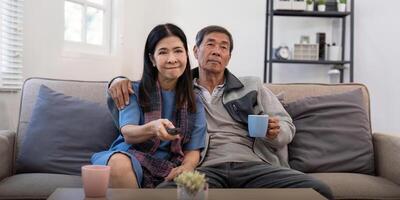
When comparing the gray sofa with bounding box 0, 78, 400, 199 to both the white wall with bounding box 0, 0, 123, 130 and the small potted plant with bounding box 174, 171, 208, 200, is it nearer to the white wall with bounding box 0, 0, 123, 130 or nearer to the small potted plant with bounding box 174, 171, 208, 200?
the white wall with bounding box 0, 0, 123, 130

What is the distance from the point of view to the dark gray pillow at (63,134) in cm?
193

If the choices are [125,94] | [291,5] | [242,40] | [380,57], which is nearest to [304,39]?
[291,5]

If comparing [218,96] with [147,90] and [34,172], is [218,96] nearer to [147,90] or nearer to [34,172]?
[147,90]

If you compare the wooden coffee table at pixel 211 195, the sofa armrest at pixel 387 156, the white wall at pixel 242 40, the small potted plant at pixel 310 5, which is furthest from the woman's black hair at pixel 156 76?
the small potted plant at pixel 310 5

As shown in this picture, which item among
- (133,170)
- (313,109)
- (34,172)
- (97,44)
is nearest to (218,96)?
(313,109)

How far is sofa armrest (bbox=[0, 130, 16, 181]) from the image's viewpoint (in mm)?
1832

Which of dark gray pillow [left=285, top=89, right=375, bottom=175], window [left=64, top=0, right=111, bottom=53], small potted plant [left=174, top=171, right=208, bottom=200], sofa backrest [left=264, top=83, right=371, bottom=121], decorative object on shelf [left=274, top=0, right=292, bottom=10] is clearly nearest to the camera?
small potted plant [left=174, top=171, right=208, bottom=200]

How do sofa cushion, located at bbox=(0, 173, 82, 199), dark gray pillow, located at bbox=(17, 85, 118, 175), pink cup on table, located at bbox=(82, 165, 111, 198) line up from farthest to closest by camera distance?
dark gray pillow, located at bbox=(17, 85, 118, 175)
sofa cushion, located at bbox=(0, 173, 82, 199)
pink cup on table, located at bbox=(82, 165, 111, 198)

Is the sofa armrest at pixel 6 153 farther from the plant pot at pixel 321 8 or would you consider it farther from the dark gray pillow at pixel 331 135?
the plant pot at pixel 321 8

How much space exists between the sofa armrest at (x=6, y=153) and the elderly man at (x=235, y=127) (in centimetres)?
51

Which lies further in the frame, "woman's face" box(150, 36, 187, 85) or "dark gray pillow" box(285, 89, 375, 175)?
"dark gray pillow" box(285, 89, 375, 175)

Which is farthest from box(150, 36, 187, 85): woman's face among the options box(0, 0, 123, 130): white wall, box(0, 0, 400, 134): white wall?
box(0, 0, 400, 134): white wall

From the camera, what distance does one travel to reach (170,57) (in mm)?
1778

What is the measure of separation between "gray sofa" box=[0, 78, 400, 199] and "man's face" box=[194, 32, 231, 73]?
1.05 ft
